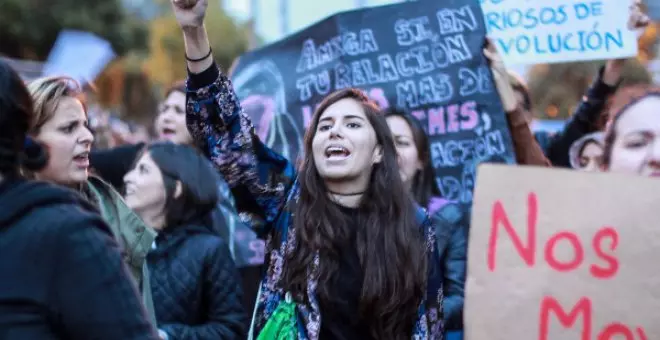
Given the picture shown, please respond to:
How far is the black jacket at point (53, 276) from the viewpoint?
1.69 m

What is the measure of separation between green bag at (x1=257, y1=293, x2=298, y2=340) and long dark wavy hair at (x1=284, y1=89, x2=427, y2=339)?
43 mm

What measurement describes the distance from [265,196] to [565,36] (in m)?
2.09

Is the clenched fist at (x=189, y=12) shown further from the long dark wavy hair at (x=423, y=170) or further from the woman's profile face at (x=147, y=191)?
the long dark wavy hair at (x=423, y=170)

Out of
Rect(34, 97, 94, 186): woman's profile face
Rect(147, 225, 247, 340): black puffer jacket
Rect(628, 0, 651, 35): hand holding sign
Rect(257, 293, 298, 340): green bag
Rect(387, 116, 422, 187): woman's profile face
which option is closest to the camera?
Rect(34, 97, 94, 186): woman's profile face

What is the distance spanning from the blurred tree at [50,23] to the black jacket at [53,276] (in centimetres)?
2582

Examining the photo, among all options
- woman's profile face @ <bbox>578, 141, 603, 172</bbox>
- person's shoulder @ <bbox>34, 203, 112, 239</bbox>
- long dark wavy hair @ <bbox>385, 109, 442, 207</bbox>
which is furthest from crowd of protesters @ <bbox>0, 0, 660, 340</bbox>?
woman's profile face @ <bbox>578, 141, 603, 172</bbox>

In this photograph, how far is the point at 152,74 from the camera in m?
41.5

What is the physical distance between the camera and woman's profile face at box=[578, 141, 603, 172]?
4.08 meters

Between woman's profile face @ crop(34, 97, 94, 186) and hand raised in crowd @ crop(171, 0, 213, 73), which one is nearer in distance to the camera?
woman's profile face @ crop(34, 97, 94, 186)

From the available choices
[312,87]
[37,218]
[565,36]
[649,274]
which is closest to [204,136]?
[37,218]

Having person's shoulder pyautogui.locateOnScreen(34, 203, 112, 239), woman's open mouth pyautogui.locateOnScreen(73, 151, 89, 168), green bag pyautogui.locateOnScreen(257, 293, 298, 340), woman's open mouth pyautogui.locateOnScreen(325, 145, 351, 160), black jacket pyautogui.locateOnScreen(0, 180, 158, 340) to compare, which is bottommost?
green bag pyautogui.locateOnScreen(257, 293, 298, 340)

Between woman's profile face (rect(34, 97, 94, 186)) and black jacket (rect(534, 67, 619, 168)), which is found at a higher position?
black jacket (rect(534, 67, 619, 168))

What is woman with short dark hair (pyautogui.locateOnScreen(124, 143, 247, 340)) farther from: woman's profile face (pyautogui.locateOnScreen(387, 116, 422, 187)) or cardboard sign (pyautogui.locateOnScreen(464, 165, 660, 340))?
cardboard sign (pyautogui.locateOnScreen(464, 165, 660, 340))

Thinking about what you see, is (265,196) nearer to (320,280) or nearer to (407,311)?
(320,280)
